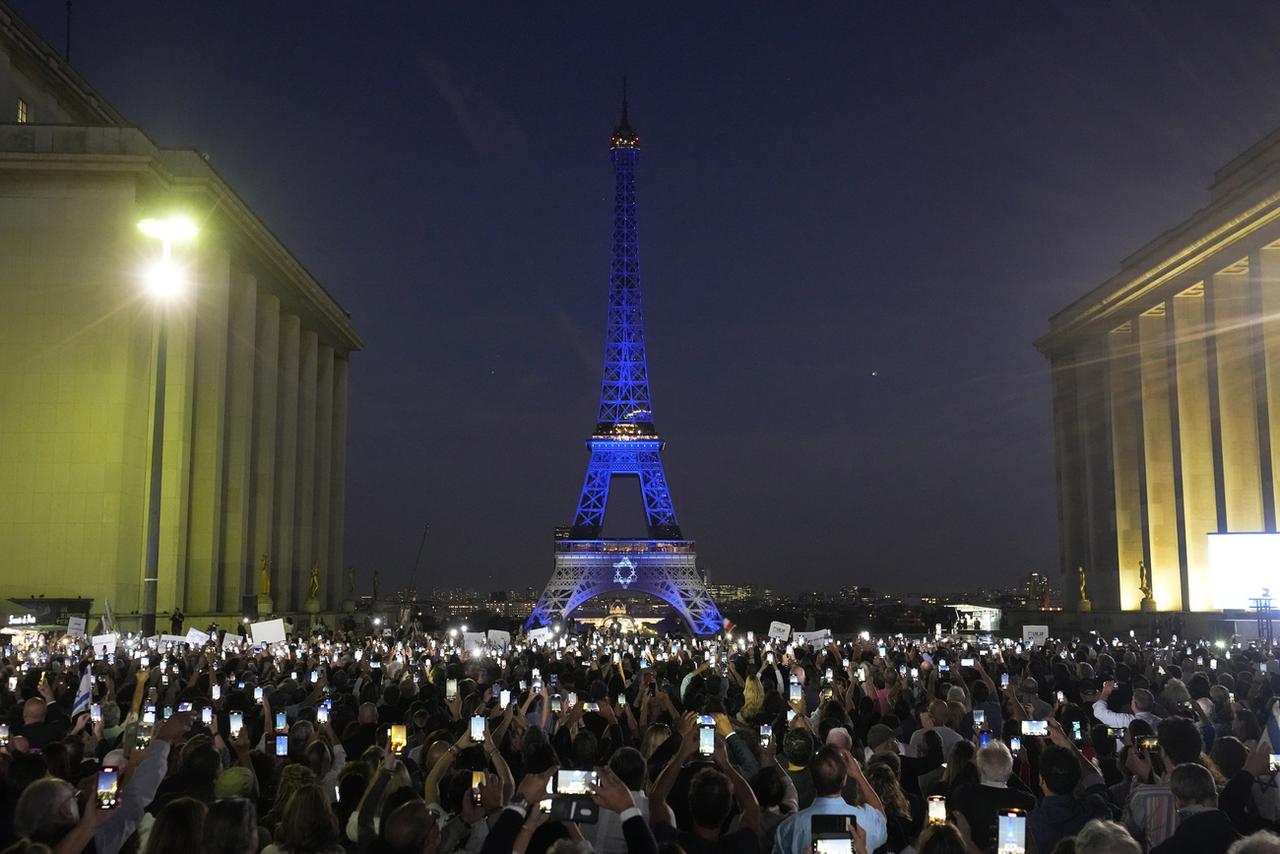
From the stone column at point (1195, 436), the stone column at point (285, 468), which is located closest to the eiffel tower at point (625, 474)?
the stone column at point (285, 468)

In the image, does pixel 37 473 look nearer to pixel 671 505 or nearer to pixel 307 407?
pixel 307 407

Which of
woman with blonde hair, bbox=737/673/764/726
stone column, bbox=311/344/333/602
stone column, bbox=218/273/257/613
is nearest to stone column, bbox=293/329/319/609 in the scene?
stone column, bbox=311/344/333/602

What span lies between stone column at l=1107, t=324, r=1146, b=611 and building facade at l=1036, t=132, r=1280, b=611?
0.23 ft

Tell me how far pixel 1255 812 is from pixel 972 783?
2093mm

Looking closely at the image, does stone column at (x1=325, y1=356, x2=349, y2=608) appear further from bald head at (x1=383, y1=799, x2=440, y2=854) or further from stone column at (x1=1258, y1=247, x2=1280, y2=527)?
bald head at (x1=383, y1=799, x2=440, y2=854)

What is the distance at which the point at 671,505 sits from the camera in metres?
105

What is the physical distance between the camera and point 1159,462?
6125cm

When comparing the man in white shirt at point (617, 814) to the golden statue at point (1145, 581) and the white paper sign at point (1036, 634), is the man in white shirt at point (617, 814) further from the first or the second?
the golden statue at point (1145, 581)

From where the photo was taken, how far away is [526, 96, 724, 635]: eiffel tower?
317 feet

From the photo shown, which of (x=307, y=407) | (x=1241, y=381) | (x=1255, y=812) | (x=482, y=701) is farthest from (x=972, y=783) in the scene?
(x=307, y=407)

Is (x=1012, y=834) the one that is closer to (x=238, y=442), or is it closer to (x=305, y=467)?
(x=238, y=442)

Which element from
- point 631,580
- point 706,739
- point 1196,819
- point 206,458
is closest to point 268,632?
point 706,739

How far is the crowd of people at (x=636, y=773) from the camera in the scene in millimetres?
6188

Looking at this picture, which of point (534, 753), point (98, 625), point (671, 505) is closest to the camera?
point (534, 753)
